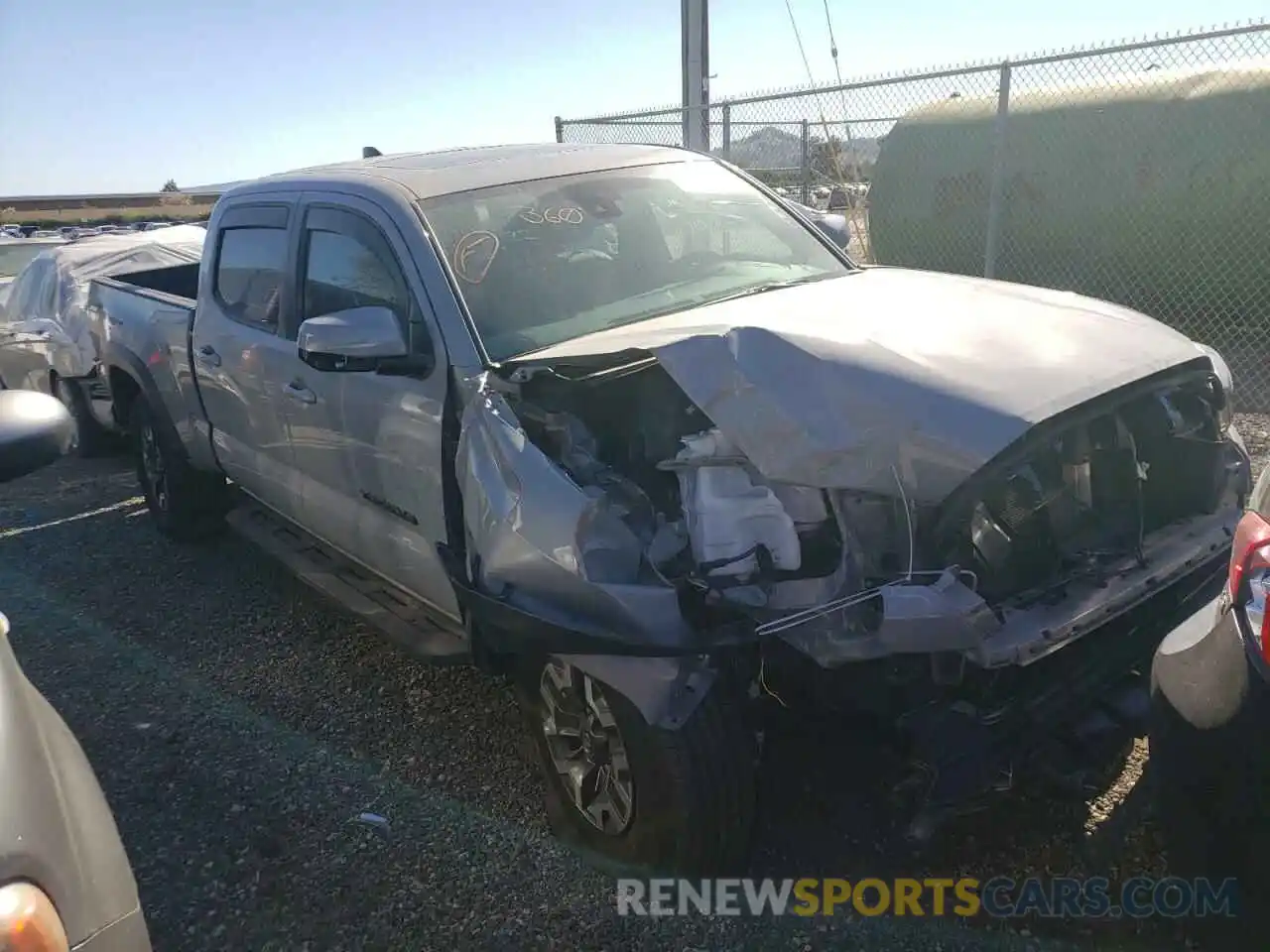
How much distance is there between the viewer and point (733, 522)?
267cm

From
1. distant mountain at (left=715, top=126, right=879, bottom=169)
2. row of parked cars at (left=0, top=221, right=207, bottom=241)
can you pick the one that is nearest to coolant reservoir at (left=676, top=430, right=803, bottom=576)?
distant mountain at (left=715, top=126, right=879, bottom=169)

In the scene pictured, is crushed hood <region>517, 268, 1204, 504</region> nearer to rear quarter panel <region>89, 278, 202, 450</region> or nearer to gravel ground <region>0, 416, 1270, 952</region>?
gravel ground <region>0, 416, 1270, 952</region>

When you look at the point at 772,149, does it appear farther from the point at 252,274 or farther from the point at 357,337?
the point at 357,337

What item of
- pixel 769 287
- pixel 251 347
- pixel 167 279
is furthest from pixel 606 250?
pixel 167 279

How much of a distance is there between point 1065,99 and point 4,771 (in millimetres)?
9952

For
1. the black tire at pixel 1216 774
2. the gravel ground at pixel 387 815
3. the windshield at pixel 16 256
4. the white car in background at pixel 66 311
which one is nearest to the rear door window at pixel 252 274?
the gravel ground at pixel 387 815

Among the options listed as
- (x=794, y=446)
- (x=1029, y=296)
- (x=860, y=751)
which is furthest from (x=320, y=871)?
(x=1029, y=296)

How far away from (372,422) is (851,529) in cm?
182

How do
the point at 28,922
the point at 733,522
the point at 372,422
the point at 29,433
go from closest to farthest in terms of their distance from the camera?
the point at 28,922, the point at 29,433, the point at 733,522, the point at 372,422

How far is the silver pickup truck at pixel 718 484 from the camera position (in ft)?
8.17

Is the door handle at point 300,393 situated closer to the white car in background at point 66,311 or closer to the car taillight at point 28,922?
the car taillight at point 28,922

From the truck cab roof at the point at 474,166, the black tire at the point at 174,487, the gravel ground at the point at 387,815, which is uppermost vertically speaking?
the truck cab roof at the point at 474,166

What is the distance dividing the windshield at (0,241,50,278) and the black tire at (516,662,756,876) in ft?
37.2

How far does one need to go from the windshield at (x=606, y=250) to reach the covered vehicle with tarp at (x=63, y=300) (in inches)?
191
